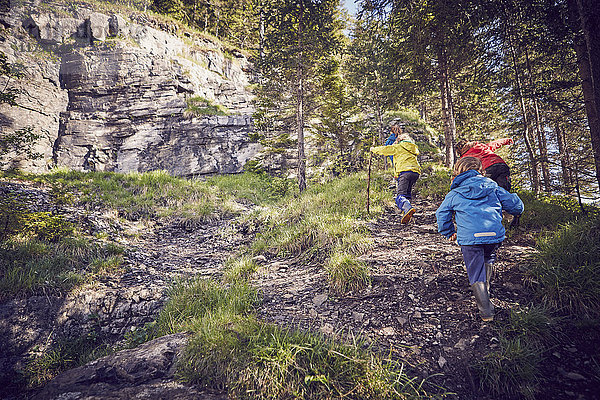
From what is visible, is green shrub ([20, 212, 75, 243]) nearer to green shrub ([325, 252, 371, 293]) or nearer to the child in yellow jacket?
green shrub ([325, 252, 371, 293])

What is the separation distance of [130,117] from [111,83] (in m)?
2.94

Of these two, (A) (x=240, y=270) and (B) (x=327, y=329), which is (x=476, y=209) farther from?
(A) (x=240, y=270)

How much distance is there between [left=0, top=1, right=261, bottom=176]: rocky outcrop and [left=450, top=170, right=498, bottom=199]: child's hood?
13.8 meters

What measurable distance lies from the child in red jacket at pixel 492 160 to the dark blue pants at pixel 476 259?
3.13m

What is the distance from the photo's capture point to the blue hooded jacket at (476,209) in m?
2.94

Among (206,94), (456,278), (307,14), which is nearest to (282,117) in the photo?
(307,14)

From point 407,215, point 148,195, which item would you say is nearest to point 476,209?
point 407,215

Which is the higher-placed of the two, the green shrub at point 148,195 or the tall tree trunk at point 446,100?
the tall tree trunk at point 446,100

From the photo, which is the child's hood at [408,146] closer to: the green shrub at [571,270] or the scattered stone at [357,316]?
the green shrub at [571,270]

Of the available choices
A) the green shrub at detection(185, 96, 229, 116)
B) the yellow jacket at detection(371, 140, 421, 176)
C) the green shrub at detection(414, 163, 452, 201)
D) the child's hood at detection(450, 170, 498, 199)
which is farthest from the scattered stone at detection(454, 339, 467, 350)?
the green shrub at detection(185, 96, 229, 116)

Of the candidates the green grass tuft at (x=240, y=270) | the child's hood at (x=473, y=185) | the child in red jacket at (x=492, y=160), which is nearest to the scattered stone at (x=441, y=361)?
the child's hood at (x=473, y=185)

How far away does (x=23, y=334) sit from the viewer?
12.0 ft

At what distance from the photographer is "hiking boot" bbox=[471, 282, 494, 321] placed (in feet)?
9.32

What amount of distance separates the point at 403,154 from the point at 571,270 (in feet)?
12.7
